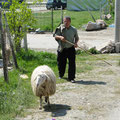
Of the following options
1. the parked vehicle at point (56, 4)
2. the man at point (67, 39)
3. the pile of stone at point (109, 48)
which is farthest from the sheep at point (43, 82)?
the parked vehicle at point (56, 4)

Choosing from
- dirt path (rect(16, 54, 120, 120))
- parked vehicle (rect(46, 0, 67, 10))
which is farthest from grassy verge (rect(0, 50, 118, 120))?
parked vehicle (rect(46, 0, 67, 10))

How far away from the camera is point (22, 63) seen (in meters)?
10.8

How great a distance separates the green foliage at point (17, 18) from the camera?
11047mm

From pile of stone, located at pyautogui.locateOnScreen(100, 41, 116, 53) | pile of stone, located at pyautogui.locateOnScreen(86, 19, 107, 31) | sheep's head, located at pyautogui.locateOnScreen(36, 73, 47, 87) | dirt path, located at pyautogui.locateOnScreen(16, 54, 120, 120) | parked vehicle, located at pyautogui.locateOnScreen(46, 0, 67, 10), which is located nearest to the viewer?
dirt path, located at pyautogui.locateOnScreen(16, 54, 120, 120)

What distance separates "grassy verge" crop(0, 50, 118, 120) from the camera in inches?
259

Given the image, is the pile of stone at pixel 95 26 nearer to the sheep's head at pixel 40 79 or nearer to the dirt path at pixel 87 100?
the dirt path at pixel 87 100

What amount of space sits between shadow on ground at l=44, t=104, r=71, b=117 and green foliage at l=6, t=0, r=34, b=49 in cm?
467

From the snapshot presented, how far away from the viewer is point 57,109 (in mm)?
6816

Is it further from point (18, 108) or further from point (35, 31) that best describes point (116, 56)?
point (35, 31)

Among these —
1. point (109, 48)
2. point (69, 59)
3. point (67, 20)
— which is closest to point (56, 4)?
point (109, 48)

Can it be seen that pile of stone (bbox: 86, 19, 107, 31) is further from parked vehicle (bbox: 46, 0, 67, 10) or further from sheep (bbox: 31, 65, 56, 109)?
sheep (bbox: 31, 65, 56, 109)

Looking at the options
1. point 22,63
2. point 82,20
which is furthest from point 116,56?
point 82,20

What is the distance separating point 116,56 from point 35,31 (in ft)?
28.2

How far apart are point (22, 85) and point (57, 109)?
5.94ft
